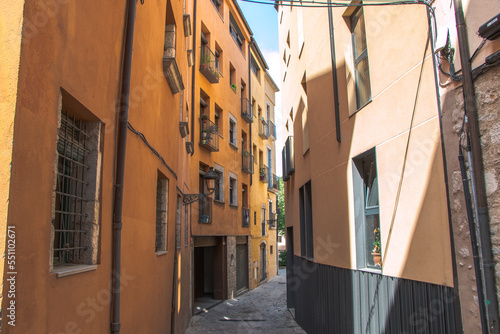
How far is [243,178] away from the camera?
2092 cm

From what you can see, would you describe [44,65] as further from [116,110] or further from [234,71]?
[234,71]

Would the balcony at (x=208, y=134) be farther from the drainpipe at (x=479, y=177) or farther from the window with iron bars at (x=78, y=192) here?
the drainpipe at (x=479, y=177)

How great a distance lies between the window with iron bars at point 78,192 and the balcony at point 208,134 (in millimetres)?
11453

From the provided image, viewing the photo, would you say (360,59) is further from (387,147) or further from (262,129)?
(262,129)

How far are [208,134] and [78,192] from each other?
12074mm

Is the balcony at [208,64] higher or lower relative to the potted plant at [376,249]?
higher

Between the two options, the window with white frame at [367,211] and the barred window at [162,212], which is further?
the barred window at [162,212]

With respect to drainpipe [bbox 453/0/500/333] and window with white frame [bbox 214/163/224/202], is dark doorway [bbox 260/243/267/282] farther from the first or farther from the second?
drainpipe [bbox 453/0/500/333]

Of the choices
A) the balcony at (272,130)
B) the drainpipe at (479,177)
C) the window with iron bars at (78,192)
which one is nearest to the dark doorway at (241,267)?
the balcony at (272,130)

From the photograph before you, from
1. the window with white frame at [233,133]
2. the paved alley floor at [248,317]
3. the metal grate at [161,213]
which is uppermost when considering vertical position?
the window with white frame at [233,133]

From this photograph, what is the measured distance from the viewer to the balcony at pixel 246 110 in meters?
21.0

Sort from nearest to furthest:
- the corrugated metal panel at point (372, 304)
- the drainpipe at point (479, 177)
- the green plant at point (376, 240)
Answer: the drainpipe at point (479, 177), the corrugated metal panel at point (372, 304), the green plant at point (376, 240)

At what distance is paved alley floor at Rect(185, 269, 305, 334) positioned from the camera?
11617 millimetres

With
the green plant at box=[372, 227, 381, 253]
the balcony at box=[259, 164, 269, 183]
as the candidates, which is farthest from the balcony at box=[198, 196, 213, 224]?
the green plant at box=[372, 227, 381, 253]
